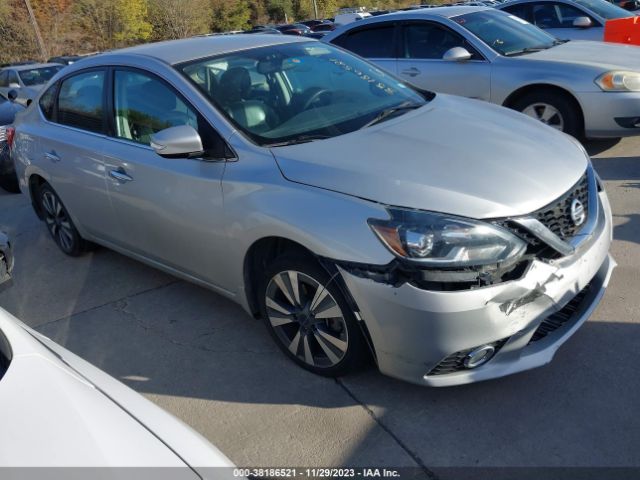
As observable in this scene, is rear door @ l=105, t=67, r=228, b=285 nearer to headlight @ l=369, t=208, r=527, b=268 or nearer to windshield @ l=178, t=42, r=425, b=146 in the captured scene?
windshield @ l=178, t=42, r=425, b=146

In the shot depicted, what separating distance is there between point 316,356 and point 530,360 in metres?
1.05

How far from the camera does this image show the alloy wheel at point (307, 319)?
2967mm

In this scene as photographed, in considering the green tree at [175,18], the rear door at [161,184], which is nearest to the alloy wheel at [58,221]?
the rear door at [161,184]

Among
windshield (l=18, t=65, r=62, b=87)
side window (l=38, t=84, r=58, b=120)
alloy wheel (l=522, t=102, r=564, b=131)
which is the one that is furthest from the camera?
windshield (l=18, t=65, r=62, b=87)

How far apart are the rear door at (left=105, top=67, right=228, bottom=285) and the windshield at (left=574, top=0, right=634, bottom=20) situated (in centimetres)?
733

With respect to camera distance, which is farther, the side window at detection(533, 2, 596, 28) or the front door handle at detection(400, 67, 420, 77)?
the side window at detection(533, 2, 596, 28)

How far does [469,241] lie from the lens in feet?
8.51

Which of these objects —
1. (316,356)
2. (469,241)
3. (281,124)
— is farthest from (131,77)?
(469,241)

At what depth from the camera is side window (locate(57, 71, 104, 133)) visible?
4297mm

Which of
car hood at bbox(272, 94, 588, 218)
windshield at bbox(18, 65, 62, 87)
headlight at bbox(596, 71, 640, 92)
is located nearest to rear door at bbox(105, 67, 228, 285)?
car hood at bbox(272, 94, 588, 218)

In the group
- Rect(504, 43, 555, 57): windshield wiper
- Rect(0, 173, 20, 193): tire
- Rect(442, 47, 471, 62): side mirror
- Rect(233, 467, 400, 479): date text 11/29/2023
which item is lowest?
Rect(0, 173, 20, 193): tire

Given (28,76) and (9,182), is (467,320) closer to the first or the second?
(9,182)

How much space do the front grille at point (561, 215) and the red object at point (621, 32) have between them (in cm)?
666

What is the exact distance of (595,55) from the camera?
6332 mm
